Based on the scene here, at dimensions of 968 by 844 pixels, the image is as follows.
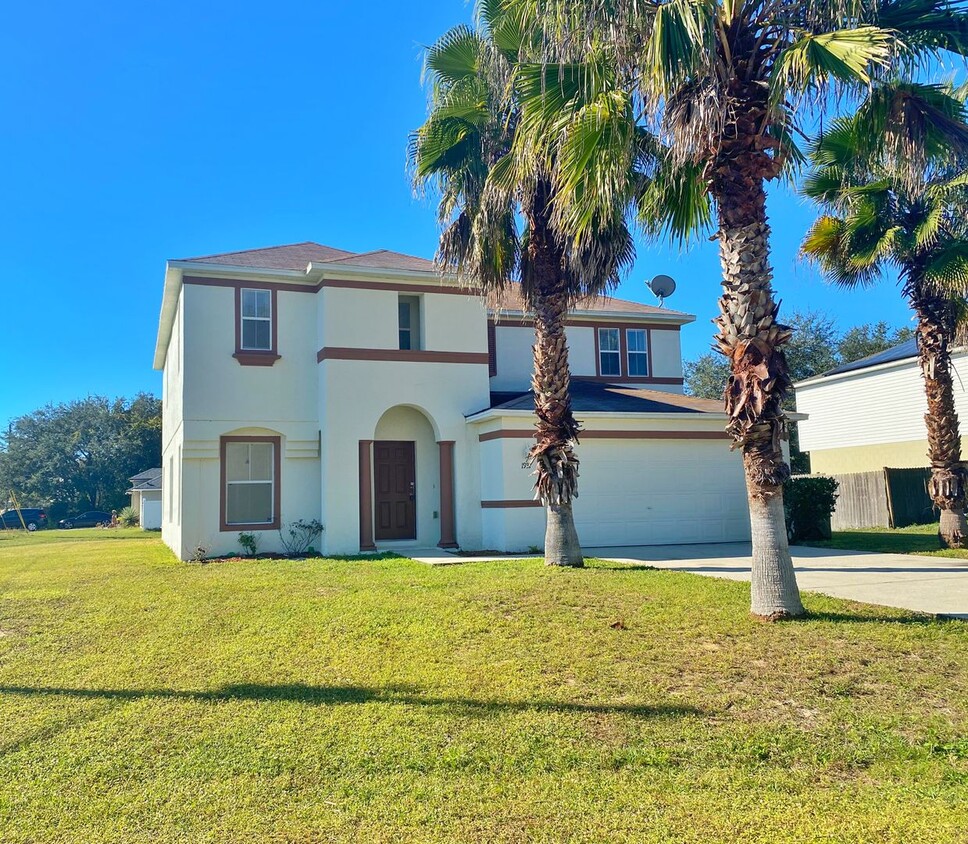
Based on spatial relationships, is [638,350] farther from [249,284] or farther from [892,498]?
[249,284]

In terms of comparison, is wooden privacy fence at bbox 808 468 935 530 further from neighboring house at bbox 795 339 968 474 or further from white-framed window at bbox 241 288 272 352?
white-framed window at bbox 241 288 272 352

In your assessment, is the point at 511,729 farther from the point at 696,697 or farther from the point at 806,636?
A: the point at 806,636

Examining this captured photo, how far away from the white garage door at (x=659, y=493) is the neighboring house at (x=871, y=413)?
8788 mm

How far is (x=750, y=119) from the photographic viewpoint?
27.2 feet

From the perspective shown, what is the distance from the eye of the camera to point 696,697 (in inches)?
235

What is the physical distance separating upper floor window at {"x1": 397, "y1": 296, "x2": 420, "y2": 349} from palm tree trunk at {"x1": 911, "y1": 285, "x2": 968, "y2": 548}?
33.2 feet

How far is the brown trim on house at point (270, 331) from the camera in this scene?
16828mm

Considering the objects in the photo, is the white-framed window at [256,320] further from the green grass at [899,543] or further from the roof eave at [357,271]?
the green grass at [899,543]

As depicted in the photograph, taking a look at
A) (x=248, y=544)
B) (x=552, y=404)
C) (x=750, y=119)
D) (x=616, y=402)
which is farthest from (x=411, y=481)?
(x=750, y=119)

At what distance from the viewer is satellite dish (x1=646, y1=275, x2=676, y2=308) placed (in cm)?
2394

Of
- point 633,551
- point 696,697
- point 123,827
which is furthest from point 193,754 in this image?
point 633,551

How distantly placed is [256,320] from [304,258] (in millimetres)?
2348

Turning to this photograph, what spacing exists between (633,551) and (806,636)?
8.46 metres

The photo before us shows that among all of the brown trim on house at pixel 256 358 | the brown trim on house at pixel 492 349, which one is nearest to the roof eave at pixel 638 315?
the brown trim on house at pixel 492 349
